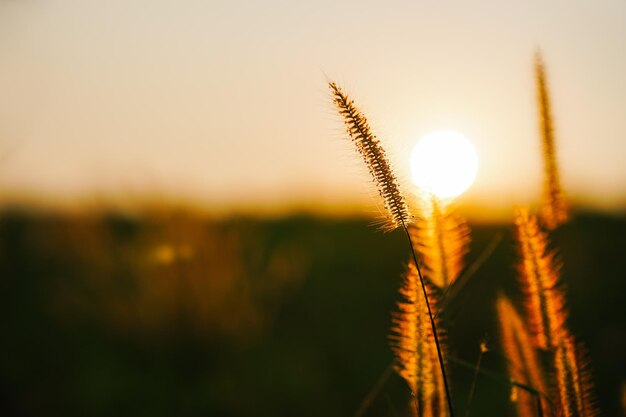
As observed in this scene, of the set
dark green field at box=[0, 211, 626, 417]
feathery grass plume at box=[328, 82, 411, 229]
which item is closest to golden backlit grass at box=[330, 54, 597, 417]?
feathery grass plume at box=[328, 82, 411, 229]

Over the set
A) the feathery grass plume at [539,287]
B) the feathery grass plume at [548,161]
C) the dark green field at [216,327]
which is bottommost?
the dark green field at [216,327]

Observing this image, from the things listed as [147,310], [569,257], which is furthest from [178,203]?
[569,257]

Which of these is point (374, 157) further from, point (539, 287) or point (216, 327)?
point (216, 327)

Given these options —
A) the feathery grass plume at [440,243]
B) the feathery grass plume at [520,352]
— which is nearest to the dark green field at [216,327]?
the feathery grass plume at [520,352]

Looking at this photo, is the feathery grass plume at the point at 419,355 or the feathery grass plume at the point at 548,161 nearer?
the feathery grass plume at the point at 419,355

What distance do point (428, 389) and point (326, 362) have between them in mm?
3156

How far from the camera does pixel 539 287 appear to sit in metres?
1.25

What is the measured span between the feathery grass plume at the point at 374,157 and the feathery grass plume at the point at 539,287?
22cm

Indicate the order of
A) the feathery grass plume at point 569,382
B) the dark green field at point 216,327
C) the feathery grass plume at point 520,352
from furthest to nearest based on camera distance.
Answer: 1. the dark green field at point 216,327
2. the feathery grass plume at point 520,352
3. the feathery grass plume at point 569,382

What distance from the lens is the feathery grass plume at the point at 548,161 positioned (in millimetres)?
1444

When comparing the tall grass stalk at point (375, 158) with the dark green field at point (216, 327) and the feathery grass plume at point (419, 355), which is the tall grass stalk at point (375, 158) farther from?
the dark green field at point (216, 327)

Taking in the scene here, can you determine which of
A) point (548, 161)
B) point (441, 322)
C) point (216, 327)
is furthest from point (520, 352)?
point (216, 327)

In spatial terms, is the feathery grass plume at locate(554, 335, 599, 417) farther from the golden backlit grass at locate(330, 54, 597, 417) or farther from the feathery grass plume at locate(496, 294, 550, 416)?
the feathery grass plume at locate(496, 294, 550, 416)

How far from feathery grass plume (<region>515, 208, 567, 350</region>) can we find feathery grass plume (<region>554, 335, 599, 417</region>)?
0.06 ft
